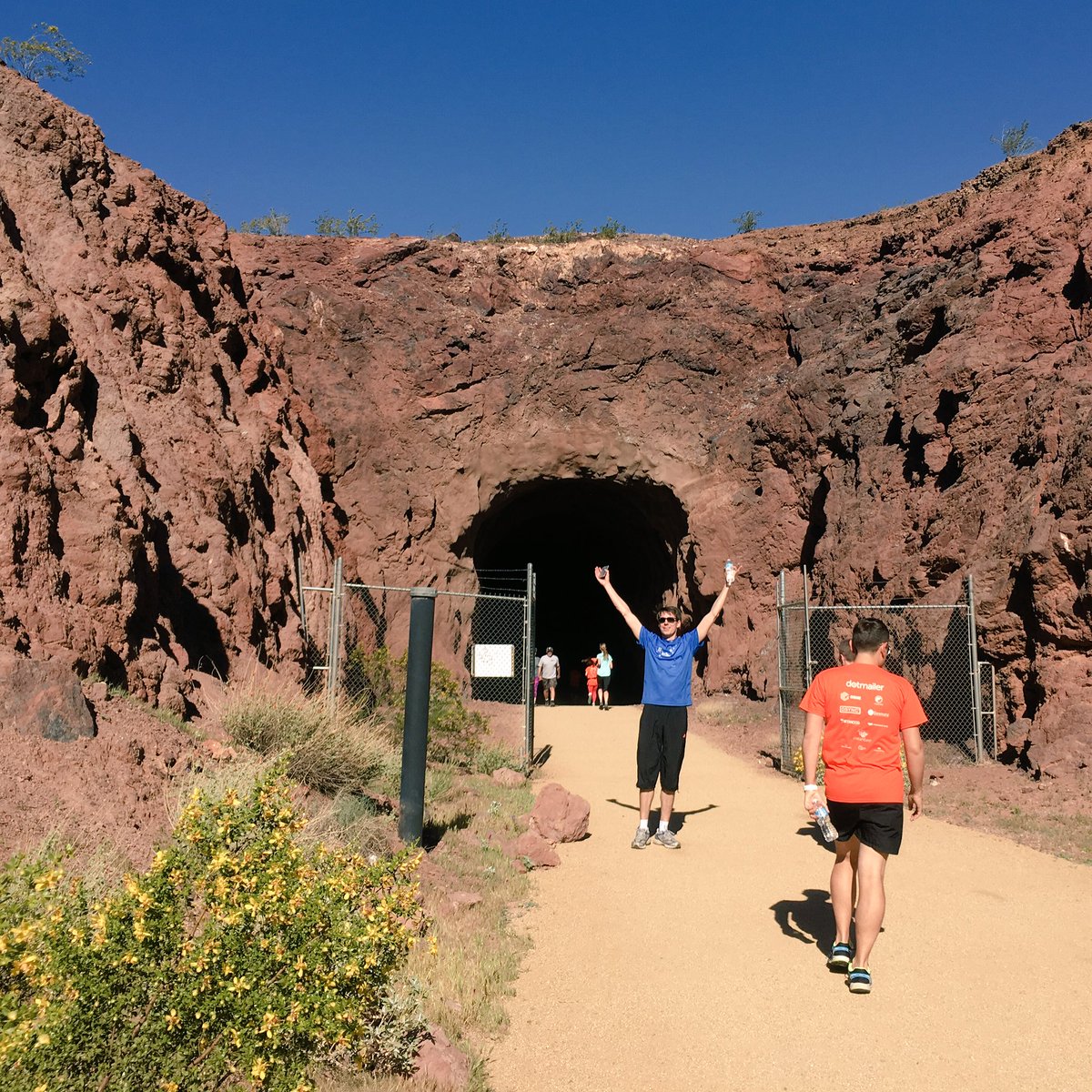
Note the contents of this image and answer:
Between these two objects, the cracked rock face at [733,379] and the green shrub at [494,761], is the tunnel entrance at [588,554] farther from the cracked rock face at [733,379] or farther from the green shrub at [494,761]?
the green shrub at [494,761]

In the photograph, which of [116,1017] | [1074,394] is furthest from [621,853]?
[1074,394]

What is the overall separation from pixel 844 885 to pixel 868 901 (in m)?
0.26

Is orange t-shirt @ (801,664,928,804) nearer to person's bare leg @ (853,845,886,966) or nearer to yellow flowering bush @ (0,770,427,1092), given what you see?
person's bare leg @ (853,845,886,966)

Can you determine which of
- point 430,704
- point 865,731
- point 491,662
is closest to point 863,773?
point 865,731

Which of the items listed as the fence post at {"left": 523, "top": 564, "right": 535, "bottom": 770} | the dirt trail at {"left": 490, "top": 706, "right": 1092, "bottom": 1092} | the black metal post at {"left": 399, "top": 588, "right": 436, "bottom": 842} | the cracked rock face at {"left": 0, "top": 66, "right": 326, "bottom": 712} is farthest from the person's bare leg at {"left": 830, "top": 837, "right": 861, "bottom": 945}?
the fence post at {"left": 523, "top": 564, "right": 535, "bottom": 770}

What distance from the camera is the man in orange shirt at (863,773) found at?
15.5 feet

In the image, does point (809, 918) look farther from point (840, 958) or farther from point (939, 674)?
point (939, 674)

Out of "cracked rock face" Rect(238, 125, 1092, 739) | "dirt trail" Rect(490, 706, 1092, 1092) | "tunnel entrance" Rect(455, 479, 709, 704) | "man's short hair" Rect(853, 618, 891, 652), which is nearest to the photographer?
"dirt trail" Rect(490, 706, 1092, 1092)

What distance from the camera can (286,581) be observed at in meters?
11.3

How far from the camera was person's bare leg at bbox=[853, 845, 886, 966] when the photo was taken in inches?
184

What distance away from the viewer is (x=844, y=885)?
16.2 ft

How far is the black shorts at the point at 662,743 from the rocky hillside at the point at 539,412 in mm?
4181

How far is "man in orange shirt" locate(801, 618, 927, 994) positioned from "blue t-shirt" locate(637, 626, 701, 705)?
8.58ft

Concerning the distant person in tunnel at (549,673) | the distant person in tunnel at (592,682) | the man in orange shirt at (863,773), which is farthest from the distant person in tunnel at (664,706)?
the distant person in tunnel at (592,682)
